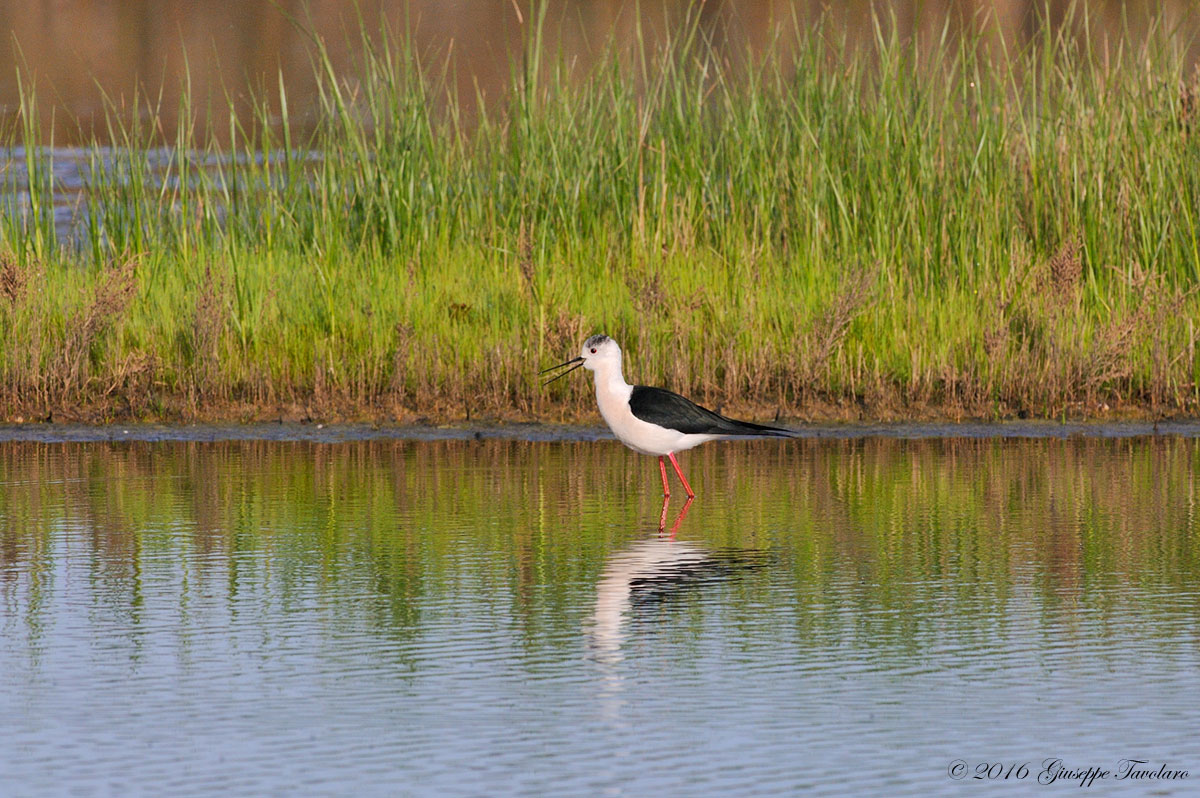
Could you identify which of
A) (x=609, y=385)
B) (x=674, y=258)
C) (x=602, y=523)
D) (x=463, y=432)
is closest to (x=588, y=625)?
(x=602, y=523)

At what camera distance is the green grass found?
10.9 metres

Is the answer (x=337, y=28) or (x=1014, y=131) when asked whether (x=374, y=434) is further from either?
(x=337, y=28)

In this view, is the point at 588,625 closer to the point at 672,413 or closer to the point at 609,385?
the point at 672,413

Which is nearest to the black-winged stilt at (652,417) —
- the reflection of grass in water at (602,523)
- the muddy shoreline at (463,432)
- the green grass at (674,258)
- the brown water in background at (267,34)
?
the reflection of grass in water at (602,523)

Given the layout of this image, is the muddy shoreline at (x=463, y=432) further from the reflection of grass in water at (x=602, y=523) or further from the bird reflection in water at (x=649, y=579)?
the bird reflection in water at (x=649, y=579)

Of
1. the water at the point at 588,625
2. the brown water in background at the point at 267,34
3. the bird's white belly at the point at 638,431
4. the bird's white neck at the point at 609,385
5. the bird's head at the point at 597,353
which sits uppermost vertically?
the brown water in background at the point at 267,34

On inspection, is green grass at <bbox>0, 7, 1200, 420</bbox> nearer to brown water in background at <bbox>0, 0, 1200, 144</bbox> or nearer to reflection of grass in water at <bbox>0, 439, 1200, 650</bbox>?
reflection of grass in water at <bbox>0, 439, 1200, 650</bbox>

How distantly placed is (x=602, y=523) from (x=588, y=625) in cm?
196

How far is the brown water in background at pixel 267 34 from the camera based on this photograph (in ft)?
94.8

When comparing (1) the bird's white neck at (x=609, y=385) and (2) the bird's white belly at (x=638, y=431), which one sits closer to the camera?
(2) the bird's white belly at (x=638, y=431)

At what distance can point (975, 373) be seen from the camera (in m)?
11.0

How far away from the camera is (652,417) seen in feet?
28.1

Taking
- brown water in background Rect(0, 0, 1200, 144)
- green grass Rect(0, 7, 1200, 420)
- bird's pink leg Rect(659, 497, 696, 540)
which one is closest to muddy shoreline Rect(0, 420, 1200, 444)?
green grass Rect(0, 7, 1200, 420)

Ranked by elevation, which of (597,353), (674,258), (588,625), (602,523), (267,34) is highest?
(267,34)
